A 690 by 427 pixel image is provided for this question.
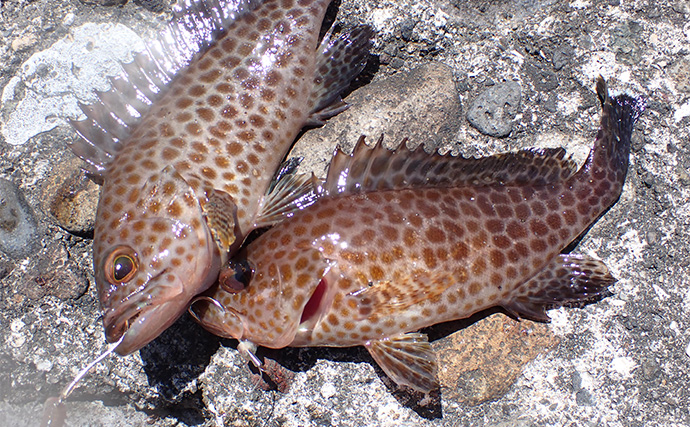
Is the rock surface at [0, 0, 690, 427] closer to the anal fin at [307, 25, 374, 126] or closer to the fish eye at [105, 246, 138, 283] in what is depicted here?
the anal fin at [307, 25, 374, 126]

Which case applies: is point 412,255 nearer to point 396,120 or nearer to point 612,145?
point 396,120

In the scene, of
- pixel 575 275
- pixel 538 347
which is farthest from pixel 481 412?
pixel 575 275

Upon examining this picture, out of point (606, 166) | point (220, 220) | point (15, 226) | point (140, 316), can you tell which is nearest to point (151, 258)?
point (140, 316)

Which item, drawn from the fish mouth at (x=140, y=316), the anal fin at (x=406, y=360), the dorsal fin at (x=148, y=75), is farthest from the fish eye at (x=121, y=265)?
the anal fin at (x=406, y=360)

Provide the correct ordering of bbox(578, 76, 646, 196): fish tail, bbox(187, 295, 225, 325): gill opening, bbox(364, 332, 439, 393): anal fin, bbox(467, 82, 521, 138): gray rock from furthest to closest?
bbox(467, 82, 521, 138): gray rock, bbox(578, 76, 646, 196): fish tail, bbox(364, 332, 439, 393): anal fin, bbox(187, 295, 225, 325): gill opening

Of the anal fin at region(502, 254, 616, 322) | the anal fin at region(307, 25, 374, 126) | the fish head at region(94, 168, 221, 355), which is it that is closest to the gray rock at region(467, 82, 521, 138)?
the anal fin at region(307, 25, 374, 126)

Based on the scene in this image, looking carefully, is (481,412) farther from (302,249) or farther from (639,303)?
(302,249)
